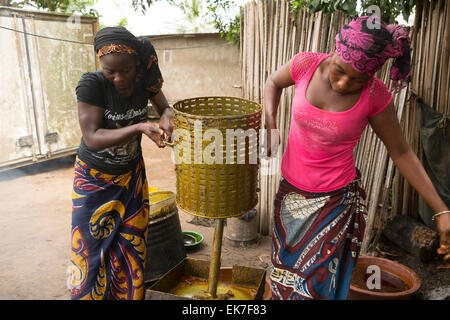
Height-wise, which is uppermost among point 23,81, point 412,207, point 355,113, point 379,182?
point 355,113

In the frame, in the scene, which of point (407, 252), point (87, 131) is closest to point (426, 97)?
point (407, 252)

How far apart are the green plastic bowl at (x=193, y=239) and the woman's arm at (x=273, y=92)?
2.04m

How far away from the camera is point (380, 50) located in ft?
5.76

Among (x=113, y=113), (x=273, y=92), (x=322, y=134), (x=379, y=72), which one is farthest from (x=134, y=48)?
(x=379, y=72)

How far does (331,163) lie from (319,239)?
1.34ft

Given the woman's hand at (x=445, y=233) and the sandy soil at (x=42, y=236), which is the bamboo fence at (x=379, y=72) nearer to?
A: the sandy soil at (x=42, y=236)

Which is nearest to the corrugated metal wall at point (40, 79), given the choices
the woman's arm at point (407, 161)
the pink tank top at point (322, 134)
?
the pink tank top at point (322, 134)

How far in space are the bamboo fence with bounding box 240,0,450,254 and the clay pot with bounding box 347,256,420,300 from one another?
19.3 inches

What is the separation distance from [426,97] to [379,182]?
0.88 meters

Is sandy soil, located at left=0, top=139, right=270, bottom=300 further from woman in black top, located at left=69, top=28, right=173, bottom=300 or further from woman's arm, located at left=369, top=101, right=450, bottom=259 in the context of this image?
woman's arm, located at left=369, top=101, right=450, bottom=259

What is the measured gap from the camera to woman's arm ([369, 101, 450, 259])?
1937mm

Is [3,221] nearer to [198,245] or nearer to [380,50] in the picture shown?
[198,245]

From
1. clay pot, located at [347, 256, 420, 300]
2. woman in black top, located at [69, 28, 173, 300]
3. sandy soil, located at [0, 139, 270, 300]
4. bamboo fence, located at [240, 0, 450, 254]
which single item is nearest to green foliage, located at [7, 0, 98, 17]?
sandy soil, located at [0, 139, 270, 300]

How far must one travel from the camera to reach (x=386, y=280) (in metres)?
3.19
